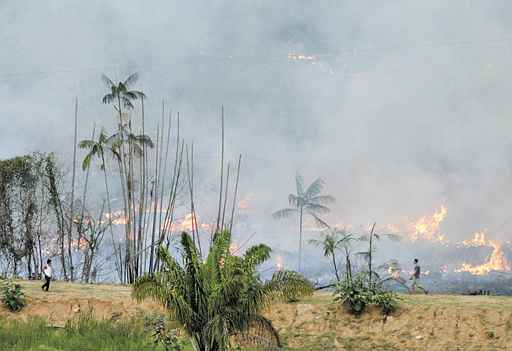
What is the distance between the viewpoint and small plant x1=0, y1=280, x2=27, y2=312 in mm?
31000

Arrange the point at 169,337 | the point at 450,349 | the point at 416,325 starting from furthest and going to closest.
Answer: the point at 416,325, the point at 450,349, the point at 169,337

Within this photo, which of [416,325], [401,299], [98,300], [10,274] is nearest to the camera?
[416,325]

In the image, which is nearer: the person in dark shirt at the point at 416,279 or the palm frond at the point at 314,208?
the person in dark shirt at the point at 416,279

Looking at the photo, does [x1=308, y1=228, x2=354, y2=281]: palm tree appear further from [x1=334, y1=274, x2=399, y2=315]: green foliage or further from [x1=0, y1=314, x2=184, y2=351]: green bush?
[x1=0, y1=314, x2=184, y2=351]: green bush

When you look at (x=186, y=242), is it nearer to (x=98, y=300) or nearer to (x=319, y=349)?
(x=319, y=349)

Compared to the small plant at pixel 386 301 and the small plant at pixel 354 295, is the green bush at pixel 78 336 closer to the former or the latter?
the small plant at pixel 354 295

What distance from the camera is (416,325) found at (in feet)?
88.8

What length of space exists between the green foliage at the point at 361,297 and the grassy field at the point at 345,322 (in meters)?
0.40

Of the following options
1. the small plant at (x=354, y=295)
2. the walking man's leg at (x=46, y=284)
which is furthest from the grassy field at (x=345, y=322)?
the walking man's leg at (x=46, y=284)

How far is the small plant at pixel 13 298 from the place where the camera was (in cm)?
3100

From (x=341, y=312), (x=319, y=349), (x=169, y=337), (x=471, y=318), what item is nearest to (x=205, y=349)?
(x=169, y=337)

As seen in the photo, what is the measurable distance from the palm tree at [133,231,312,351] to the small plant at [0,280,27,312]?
13.0 m

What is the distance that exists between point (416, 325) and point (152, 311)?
1250 centimetres

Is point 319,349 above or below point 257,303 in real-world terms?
below
